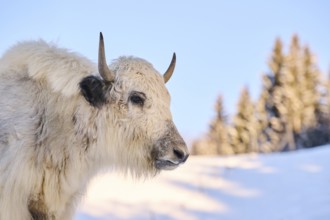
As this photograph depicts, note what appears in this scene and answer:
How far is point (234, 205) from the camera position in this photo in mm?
10125

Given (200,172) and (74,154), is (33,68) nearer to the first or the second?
(74,154)

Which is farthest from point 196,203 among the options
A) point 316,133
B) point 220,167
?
point 316,133

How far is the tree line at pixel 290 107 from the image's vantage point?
4272 cm

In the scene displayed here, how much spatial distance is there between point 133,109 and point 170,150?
1.88 ft

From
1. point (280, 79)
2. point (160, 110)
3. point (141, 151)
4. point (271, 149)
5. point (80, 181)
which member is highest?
point (280, 79)

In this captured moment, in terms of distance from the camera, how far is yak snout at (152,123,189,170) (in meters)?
4.38

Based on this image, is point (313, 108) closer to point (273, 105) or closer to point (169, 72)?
point (273, 105)

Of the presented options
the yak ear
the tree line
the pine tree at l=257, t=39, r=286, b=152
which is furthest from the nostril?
the pine tree at l=257, t=39, r=286, b=152

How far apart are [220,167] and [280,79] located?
32.4 meters

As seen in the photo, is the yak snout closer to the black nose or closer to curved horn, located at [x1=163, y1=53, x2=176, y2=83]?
the black nose

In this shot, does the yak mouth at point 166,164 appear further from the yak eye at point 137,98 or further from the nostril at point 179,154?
the yak eye at point 137,98

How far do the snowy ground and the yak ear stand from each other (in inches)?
140

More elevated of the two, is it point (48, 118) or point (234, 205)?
point (48, 118)

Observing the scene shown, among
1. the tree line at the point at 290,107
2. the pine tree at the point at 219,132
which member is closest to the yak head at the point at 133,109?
the tree line at the point at 290,107
